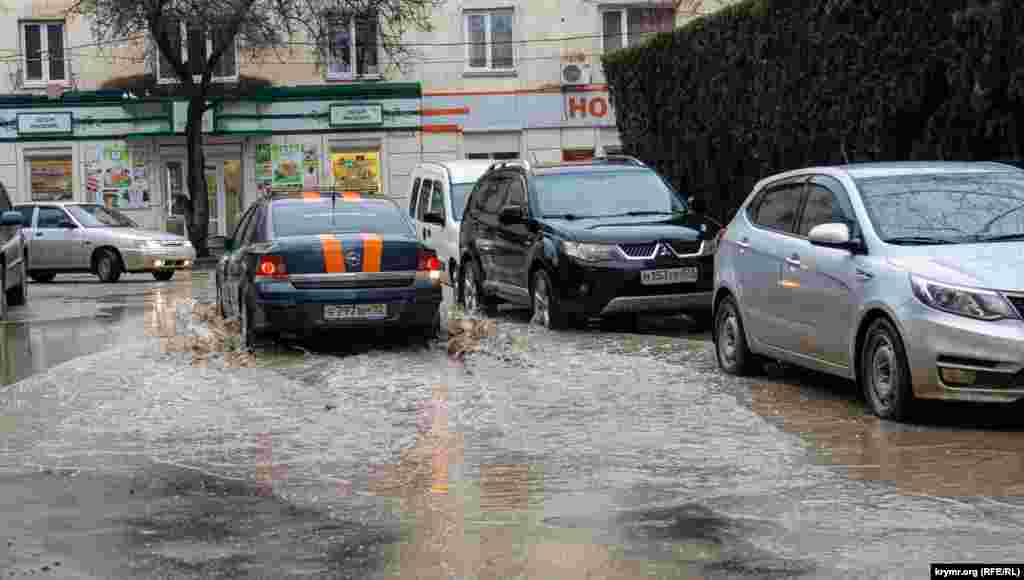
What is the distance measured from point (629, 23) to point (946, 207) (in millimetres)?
35122

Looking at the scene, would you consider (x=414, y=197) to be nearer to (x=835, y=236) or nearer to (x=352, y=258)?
(x=352, y=258)

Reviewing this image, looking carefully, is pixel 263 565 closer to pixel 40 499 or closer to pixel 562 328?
pixel 40 499

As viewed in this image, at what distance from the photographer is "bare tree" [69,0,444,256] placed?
40.6 metres

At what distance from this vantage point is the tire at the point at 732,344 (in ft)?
40.9

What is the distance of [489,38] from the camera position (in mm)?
45438

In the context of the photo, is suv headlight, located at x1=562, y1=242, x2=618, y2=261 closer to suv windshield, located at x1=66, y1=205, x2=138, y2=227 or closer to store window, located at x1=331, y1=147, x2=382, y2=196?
suv windshield, located at x1=66, y1=205, x2=138, y2=227

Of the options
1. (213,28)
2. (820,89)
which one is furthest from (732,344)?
(213,28)

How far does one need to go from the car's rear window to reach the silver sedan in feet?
52.2

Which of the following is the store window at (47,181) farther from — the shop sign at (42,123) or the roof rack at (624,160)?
the roof rack at (624,160)

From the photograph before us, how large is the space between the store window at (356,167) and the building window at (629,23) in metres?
6.83

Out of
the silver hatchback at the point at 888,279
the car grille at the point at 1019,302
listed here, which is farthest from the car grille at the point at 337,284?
the car grille at the point at 1019,302

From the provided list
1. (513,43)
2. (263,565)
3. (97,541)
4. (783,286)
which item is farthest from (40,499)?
(513,43)

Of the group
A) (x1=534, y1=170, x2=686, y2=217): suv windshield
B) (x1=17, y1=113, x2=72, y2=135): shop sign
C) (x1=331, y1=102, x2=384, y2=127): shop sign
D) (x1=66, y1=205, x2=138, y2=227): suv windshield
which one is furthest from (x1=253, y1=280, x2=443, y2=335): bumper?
(x1=17, y1=113, x2=72, y2=135): shop sign

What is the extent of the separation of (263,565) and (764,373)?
697cm
